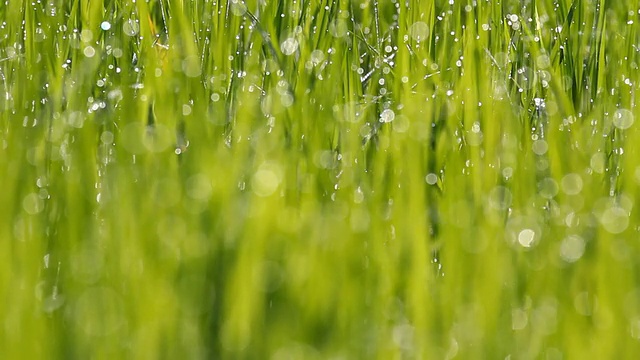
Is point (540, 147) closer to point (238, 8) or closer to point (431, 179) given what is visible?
point (431, 179)

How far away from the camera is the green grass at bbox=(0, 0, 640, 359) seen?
1104 millimetres

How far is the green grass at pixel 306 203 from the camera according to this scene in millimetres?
1104

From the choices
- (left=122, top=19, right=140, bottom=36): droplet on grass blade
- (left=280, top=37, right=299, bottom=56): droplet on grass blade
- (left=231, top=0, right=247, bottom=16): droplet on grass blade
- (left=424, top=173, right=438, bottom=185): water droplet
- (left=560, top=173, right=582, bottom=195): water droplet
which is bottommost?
(left=560, top=173, right=582, bottom=195): water droplet

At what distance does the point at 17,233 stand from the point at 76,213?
67 millimetres

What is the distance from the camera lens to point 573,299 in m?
1.16

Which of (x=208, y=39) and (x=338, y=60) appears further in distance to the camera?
(x=208, y=39)

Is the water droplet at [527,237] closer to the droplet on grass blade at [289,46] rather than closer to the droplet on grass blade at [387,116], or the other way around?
the droplet on grass blade at [387,116]

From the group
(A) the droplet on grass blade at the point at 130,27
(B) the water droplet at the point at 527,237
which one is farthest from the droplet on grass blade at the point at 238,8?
(B) the water droplet at the point at 527,237

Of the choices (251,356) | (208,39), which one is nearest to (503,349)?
(251,356)

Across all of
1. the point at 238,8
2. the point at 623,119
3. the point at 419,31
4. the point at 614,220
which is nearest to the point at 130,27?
the point at 238,8

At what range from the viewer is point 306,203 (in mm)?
1305

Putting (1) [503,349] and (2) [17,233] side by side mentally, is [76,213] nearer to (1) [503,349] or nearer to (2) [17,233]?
(2) [17,233]

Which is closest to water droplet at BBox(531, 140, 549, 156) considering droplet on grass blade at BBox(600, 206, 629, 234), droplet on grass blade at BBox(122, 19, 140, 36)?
droplet on grass blade at BBox(600, 206, 629, 234)

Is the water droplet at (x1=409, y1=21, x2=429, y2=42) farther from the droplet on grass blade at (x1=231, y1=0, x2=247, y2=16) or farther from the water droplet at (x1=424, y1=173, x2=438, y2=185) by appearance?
the water droplet at (x1=424, y1=173, x2=438, y2=185)
